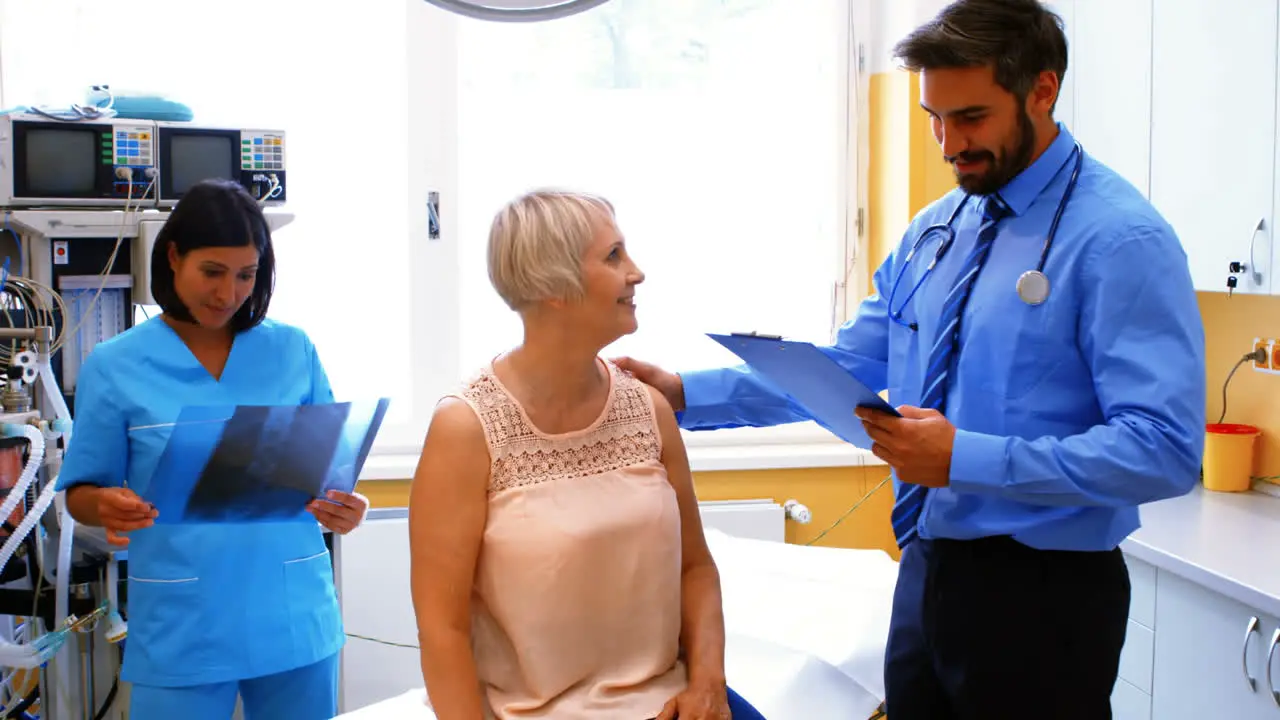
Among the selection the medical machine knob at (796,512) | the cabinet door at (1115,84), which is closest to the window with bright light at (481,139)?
the medical machine knob at (796,512)

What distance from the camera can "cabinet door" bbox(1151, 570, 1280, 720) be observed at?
7.24 feet

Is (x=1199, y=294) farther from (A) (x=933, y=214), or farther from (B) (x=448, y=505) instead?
(B) (x=448, y=505)

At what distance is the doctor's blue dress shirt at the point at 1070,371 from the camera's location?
4.79ft

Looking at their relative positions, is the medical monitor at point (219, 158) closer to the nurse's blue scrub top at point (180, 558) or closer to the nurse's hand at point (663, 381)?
the nurse's blue scrub top at point (180, 558)

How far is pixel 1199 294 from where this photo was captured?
3209mm

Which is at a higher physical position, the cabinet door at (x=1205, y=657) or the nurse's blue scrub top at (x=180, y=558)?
the nurse's blue scrub top at (x=180, y=558)

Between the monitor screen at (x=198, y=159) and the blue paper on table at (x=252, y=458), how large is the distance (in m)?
0.81

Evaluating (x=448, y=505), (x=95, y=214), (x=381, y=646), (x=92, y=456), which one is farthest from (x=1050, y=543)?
(x=381, y=646)

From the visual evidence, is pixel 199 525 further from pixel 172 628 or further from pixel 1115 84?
pixel 1115 84

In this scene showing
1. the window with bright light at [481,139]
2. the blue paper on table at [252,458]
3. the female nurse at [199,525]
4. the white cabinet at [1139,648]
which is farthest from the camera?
the window with bright light at [481,139]

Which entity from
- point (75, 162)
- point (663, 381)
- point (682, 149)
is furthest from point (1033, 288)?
point (682, 149)

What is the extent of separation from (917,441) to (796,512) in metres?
1.96

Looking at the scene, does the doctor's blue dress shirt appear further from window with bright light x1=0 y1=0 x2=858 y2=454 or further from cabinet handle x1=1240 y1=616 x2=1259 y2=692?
window with bright light x1=0 y1=0 x2=858 y2=454

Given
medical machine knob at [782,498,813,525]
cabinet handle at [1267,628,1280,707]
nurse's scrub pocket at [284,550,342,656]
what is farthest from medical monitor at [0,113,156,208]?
cabinet handle at [1267,628,1280,707]
